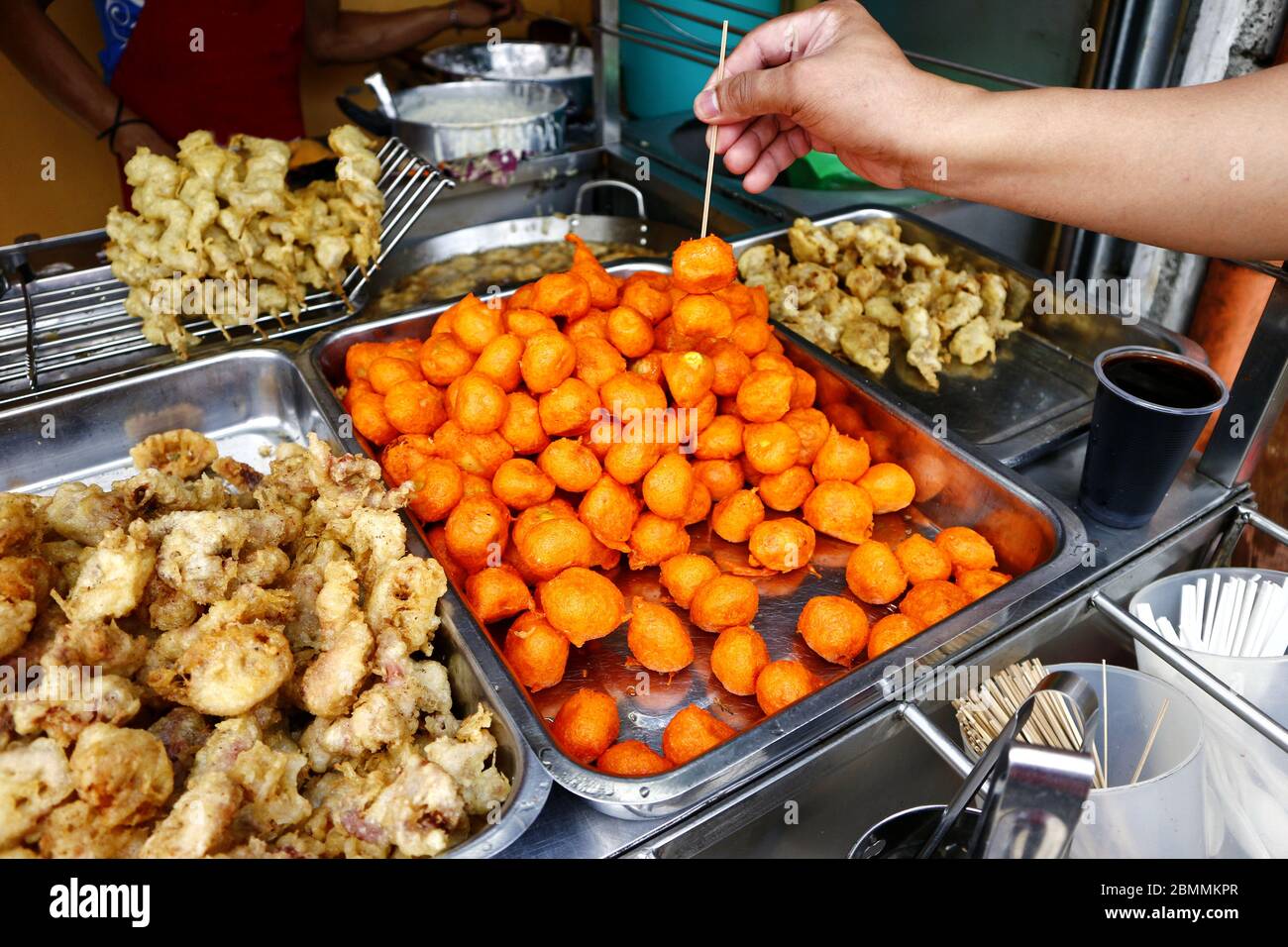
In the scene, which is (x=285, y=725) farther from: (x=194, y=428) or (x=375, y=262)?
(x=375, y=262)

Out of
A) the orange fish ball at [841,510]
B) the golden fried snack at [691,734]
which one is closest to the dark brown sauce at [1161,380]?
the orange fish ball at [841,510]

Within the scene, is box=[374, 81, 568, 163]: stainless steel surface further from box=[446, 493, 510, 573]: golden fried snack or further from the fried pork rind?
box=[446, 493, 510, 573]: golden fried snack

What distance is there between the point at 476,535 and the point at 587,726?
484mm

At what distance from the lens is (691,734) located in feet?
4.99

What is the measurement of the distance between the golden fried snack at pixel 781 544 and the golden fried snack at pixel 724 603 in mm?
162

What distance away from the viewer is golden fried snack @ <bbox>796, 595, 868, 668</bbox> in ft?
5.74

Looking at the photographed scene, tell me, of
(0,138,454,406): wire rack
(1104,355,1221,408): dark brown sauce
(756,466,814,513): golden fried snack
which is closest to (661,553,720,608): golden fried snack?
(756,466,814,513): golden fried snack

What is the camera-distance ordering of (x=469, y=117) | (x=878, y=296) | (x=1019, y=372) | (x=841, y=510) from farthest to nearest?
(x=469, y=117)
(x=878, y=296)
(x=1019, y=372)
(x=841, y=510)

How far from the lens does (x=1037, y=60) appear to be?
12.1 ft

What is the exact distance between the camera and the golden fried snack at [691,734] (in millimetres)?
1510

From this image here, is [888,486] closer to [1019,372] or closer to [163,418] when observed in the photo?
[1019,372]

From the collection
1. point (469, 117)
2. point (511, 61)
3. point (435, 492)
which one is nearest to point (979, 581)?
point (435, 492)

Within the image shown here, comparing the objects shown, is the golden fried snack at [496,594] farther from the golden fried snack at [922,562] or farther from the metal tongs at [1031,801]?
the metal tongs at [1031,801]
